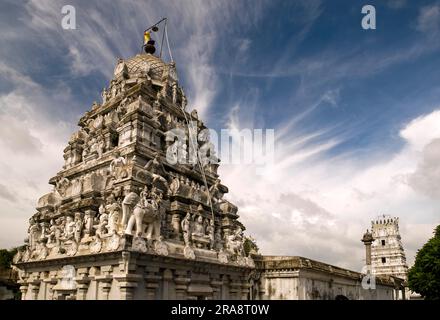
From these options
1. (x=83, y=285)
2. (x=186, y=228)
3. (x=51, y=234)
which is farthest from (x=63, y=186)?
(x=186, y=228)

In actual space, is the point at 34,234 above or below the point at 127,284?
above

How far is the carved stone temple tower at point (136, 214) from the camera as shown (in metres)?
16.5

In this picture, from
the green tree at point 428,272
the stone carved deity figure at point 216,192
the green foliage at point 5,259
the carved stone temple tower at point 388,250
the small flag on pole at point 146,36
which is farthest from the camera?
the carved stone temple tower at point 388,250

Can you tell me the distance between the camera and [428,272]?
35.0 meters

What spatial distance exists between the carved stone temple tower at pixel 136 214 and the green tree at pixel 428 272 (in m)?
21.1

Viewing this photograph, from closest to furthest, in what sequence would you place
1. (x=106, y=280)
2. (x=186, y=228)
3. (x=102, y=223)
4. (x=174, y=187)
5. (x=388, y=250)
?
1. (x=106, y=280)
2. (x=102, y=223)
3. (x=186, y=228)
4. (x=174, y=187)
5. (x=388, y=250)

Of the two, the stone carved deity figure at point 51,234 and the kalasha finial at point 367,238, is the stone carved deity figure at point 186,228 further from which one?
the kalasha finial at point 367,238

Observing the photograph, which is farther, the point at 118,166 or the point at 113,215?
the point at 118,166

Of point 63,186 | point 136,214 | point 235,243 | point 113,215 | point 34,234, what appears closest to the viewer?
point 136,214

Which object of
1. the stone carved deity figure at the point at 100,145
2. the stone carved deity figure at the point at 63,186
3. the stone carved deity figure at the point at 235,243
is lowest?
the stone carved deity figure at the point at 235,243

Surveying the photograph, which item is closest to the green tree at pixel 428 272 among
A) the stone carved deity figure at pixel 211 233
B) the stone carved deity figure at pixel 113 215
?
the stone carved deity figure at pixel 211 233

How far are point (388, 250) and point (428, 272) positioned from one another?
1468 inches

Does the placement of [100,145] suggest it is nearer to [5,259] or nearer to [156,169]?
[156,169]
